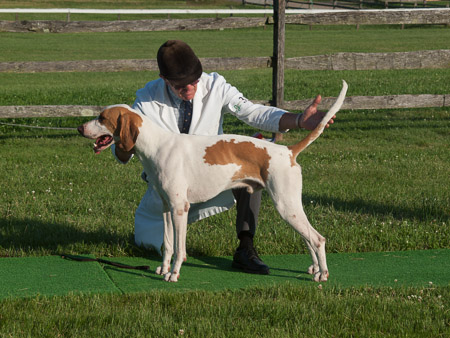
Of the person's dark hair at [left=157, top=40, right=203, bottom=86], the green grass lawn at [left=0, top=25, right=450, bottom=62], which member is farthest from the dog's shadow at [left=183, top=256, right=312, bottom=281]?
the green grass lawn at [left=0, top=25, right=450, bottom=62]

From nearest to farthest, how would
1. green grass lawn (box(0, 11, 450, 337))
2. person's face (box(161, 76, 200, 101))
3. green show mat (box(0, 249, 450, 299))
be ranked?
green grass lawn (box(0, 11, 450, 337)), green show mat (box(0, 249, 450, 299)), person's face (box(161, 76, 200, 101))

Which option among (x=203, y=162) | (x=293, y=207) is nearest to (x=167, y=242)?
(x=203, y=162)

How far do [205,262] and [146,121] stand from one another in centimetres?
151

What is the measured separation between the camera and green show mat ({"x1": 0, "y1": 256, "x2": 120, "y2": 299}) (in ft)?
15.9

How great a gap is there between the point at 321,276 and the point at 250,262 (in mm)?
632

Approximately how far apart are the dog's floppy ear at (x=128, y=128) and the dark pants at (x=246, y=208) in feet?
3.56

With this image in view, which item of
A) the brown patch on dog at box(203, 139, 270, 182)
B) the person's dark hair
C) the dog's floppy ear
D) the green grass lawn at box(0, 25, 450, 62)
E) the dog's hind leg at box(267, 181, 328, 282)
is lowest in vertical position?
the green grass lawn at box(0, 25, 450, 62)

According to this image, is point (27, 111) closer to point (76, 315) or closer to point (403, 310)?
point (76, 315)

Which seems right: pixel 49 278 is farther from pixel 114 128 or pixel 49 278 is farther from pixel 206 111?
pixel 206 111

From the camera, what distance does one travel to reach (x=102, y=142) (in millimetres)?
4727

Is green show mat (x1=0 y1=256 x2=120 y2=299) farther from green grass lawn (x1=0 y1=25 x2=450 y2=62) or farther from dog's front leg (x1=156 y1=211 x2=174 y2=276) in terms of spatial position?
green grass lawn (x1=0 y1=25 x2=450 y2=62)

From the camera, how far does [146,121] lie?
4.77 metres

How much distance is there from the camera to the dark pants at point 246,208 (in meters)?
5.42

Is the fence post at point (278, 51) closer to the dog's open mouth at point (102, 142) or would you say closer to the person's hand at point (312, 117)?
the person's hand at point (312, 117)
